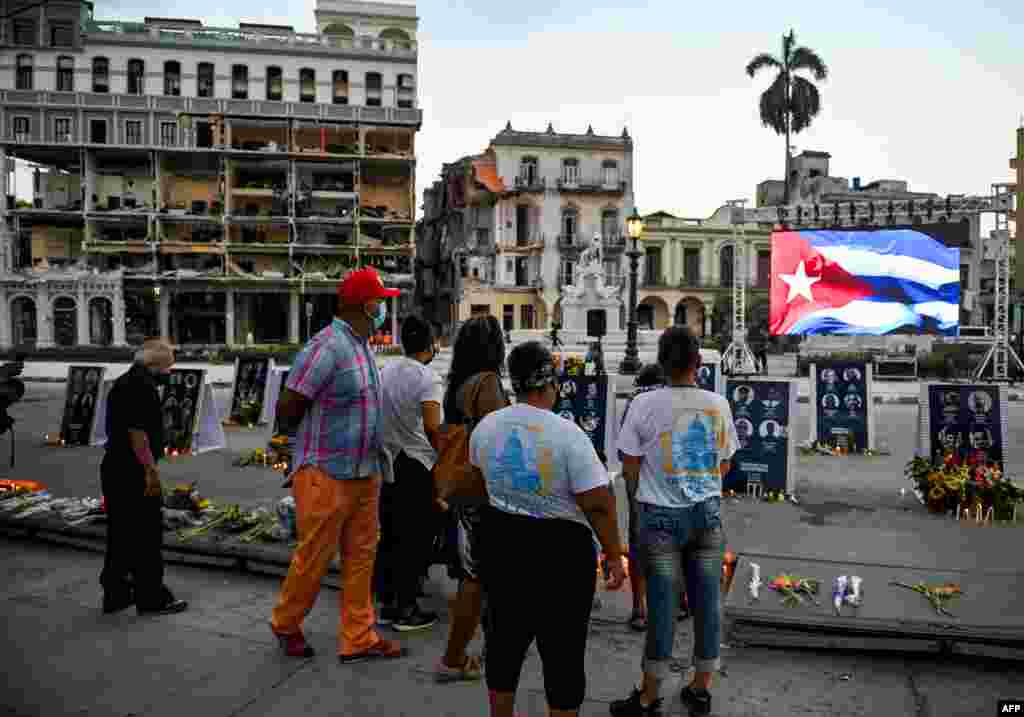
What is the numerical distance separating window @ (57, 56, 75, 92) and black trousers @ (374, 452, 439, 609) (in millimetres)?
55345

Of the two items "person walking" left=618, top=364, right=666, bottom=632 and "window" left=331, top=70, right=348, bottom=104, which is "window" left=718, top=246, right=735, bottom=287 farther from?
"person walking" left=618, top=364, right=666, bottom=632

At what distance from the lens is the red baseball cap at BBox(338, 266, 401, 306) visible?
494 centimetres

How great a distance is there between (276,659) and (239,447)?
28.2 feet

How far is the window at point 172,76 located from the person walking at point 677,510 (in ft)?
182

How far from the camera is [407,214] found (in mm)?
55219

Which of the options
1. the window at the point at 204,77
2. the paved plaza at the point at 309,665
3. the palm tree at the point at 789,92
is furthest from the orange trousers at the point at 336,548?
the window at the point at 204,77

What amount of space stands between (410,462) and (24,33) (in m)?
57.5

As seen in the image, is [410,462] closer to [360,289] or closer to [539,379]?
[360,289]

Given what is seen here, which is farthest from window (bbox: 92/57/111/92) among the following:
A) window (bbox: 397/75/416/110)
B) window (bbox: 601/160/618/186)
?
window (bbox: 601/160/618/186)

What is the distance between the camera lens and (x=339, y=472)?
15.6ft

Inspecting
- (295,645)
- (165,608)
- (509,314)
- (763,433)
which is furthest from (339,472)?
(509,314)

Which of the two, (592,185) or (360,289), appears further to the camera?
(592,185)

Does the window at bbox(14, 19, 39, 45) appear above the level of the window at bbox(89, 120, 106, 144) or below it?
above

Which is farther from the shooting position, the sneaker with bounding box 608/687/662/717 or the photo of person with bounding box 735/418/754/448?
the photo of person with bounding box 735/418/754/448
